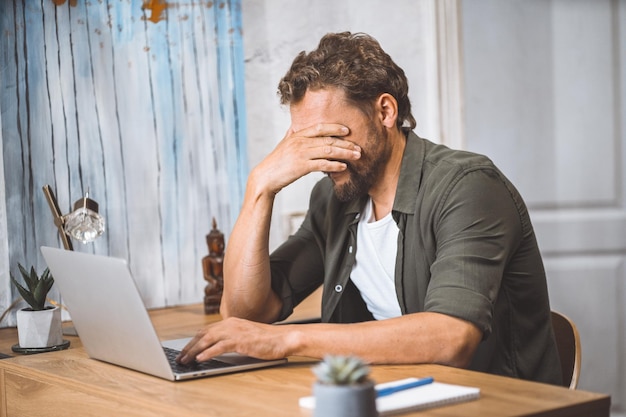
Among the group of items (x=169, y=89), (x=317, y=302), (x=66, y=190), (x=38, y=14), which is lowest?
(x=317, y=302)

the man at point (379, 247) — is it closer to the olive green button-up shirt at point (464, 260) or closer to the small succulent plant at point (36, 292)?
the olive green button-up shirt at point (464, 260)

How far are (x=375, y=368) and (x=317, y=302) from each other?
1198 mm

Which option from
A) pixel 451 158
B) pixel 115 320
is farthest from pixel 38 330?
pixel 451 158

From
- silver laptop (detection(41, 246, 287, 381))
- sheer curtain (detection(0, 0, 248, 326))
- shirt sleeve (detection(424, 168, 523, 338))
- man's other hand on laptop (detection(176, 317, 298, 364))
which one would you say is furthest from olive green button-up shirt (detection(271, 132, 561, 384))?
sheer curtain (detection(0, 0, 248, 326))

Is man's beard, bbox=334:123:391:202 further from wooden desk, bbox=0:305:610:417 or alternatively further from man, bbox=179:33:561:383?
wooden desk, bbox=0:305:610:417

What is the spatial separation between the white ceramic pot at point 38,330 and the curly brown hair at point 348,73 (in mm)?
711

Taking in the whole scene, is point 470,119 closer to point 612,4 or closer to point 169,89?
point 612,4

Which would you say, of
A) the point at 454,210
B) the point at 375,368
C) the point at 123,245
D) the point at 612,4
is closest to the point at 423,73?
the point at 612,4

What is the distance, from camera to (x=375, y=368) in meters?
1.54

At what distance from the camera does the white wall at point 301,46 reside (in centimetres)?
285

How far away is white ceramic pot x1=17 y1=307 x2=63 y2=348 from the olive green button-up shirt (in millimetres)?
511

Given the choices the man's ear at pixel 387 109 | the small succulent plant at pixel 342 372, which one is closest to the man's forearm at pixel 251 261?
the man's ear at pixel 387 109

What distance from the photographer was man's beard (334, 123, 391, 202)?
2012mm

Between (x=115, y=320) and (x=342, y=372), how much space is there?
0.60 metres
